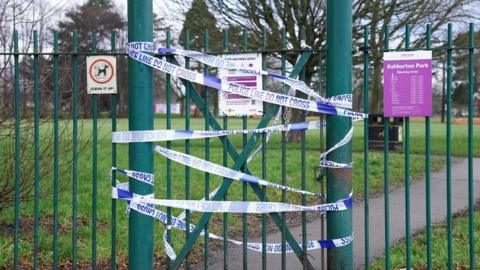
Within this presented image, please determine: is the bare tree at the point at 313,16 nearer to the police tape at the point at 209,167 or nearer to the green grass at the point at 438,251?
the green grass at the point at 438,251

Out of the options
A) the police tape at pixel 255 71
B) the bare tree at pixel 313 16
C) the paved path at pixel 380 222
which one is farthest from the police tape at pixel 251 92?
the bare tree at pixel 313 16

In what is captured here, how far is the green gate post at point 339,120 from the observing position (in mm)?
3729

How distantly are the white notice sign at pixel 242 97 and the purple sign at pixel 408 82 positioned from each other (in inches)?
36.6

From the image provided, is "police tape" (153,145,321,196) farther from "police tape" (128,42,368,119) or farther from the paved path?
the paved path

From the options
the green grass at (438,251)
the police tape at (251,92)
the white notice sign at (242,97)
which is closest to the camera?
the police tape at (251,92)

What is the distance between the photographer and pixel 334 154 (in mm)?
3791

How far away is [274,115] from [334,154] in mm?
542

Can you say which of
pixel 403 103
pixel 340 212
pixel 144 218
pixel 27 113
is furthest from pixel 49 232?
pixel 403 103

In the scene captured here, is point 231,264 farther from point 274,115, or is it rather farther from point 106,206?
point 106,206

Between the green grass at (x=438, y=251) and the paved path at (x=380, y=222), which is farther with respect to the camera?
the paved path at (x=380, y=222)

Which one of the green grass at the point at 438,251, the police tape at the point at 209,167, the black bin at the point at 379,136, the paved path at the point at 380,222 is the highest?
the police tape at the point at 209,167

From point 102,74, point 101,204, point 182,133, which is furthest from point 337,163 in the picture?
point 101,204

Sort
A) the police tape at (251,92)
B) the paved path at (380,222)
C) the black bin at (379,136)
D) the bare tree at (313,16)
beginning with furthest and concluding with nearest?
the black bin at (379,136)
the bare tree at (313,16)
the paved path at (380,222)
the police tape at (251,92)

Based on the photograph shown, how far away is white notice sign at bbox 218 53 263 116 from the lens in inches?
151
